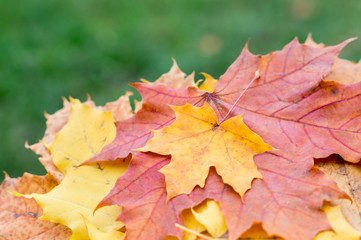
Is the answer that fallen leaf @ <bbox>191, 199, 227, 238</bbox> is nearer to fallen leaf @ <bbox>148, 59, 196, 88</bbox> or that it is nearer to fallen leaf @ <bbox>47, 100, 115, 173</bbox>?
fallen leaf @ <bbox>47, 100, 115, 173</bbox>

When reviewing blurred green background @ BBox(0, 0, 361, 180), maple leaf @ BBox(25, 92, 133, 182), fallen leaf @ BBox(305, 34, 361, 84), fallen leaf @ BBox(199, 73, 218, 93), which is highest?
fallen leaf @ BBox(199, 73, 218, 93)

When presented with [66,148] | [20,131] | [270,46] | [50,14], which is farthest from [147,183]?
[50,14]

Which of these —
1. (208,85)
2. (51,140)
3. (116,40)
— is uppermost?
(208,85)

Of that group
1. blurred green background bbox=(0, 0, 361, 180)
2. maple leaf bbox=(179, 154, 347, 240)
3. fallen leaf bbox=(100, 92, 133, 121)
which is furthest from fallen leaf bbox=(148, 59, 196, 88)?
blurred green background bbox=(0, 0, 361, 180)

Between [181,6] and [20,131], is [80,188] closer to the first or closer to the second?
[20,131]

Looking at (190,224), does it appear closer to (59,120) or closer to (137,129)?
(137,129)

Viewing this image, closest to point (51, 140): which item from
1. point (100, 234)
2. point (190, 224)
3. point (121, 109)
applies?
point (121, 109)

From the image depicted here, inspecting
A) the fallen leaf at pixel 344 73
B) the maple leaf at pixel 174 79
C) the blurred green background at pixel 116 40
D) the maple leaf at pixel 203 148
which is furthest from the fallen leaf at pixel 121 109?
the blurred green background at pixel 116 40
